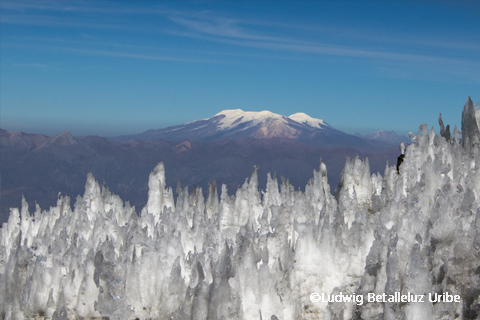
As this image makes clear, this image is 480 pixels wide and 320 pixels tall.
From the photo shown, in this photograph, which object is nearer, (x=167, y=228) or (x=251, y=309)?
(x=251, y=309)

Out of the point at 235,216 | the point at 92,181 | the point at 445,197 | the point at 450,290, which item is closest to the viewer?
the point at 450,290

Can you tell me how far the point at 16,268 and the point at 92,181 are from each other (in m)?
19.7

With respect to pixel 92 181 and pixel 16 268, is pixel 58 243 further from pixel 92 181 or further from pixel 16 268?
pixel 92 181

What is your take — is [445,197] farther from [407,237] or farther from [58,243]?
[58,243]

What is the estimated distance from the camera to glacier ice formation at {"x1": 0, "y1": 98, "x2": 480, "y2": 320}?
21.0 meters

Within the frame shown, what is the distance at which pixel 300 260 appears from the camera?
27844 mm

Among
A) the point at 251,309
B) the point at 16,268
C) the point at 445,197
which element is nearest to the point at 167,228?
the point at 16,268

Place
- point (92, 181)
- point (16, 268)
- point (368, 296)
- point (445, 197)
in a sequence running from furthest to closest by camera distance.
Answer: point (92, 181), point (16, 268), point (445, 197), point (368, 296)

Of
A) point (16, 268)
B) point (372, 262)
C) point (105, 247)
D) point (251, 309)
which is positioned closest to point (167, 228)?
point (105, 247)

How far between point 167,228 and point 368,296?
20104 millimetres

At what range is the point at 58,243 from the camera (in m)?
35.7

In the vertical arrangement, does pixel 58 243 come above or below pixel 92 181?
below

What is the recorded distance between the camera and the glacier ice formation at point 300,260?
21.0m

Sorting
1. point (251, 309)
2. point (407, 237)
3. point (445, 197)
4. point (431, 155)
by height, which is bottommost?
point (251, 309)
